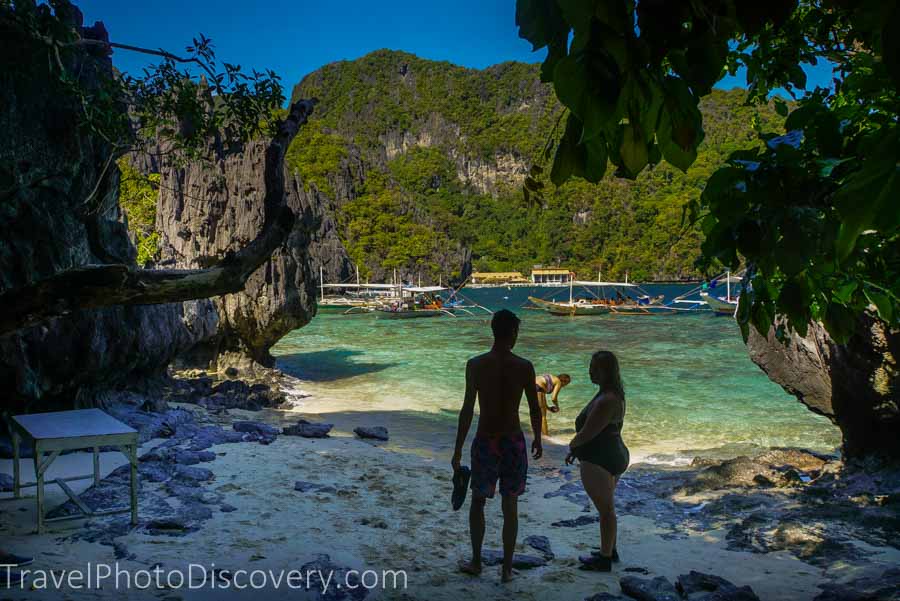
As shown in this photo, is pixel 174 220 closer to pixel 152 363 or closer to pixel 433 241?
pixel 152 363

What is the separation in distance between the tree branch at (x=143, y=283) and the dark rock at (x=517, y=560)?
2.41 m

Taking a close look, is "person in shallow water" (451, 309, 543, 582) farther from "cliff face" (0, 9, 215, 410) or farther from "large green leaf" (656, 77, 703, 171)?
"large green leaf" (656, 77, 703, 171)

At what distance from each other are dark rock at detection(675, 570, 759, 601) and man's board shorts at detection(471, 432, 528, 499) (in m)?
1.14

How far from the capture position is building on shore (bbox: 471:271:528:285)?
109m

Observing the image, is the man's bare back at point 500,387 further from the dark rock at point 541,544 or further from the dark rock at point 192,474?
the dark rock at point 192,474

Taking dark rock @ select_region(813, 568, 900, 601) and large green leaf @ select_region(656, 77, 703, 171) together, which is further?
dark rock @ select_region(813, 568, 900, 601)

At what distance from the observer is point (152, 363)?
34.8ft

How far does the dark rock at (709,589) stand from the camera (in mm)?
3729

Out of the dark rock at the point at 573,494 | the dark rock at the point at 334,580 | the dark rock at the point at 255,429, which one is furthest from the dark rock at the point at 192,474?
the dark rock at the point at 573,494

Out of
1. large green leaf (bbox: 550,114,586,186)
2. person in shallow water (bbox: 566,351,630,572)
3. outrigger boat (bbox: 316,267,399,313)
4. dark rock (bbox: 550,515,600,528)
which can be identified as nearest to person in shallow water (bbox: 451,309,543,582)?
person in shallow water (bbox: 566,351,630,572)

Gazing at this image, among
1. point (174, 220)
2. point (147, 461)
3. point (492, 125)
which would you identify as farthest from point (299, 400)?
point (492, 125)

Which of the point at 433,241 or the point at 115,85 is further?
the point at 433,241

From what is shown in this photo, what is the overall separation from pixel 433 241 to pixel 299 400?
64470mm

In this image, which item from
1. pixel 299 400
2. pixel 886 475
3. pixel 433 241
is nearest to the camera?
pixel 886 475
